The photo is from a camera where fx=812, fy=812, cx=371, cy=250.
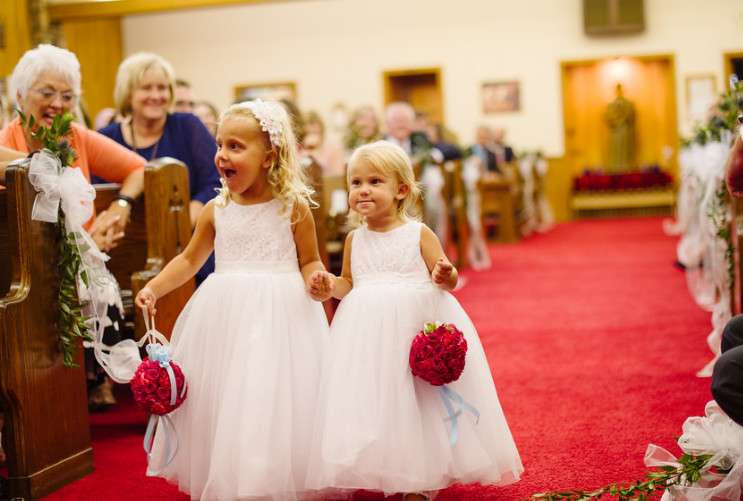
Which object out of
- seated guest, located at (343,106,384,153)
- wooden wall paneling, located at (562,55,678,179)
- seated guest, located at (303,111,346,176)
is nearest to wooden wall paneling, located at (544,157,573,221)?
wooden wall paneling, located at (562,55,678,179)

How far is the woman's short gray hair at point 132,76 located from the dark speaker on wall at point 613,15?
1189 centimetres

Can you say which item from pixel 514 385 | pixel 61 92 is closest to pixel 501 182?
pixel 514 385

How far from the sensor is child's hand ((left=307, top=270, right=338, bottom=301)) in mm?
2350

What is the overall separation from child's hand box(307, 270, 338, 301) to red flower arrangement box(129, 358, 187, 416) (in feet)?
1.52

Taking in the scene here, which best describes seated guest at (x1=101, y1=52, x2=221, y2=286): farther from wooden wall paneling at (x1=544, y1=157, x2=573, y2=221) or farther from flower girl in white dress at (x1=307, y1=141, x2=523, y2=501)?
wooden wall paneling at (x1=544, y1=157, x2=573, y2=221)

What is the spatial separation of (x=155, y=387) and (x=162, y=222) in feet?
3.50

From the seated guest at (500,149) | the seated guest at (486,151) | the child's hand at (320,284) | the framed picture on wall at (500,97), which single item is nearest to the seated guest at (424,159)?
the seated guest at (486,151)

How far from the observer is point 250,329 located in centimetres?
240

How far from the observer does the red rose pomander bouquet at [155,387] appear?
229cm

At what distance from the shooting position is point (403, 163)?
2.47 m

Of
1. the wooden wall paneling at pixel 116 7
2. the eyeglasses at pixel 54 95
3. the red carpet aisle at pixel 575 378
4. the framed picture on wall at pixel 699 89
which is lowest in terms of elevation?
the red carpet aisle at pixel 575 378

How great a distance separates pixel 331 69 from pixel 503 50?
3148 millimetres

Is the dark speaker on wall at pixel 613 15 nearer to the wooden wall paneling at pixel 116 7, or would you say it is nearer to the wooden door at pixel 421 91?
the wooden door at pixel 421 91

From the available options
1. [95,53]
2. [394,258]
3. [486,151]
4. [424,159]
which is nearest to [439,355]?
[394,258]
